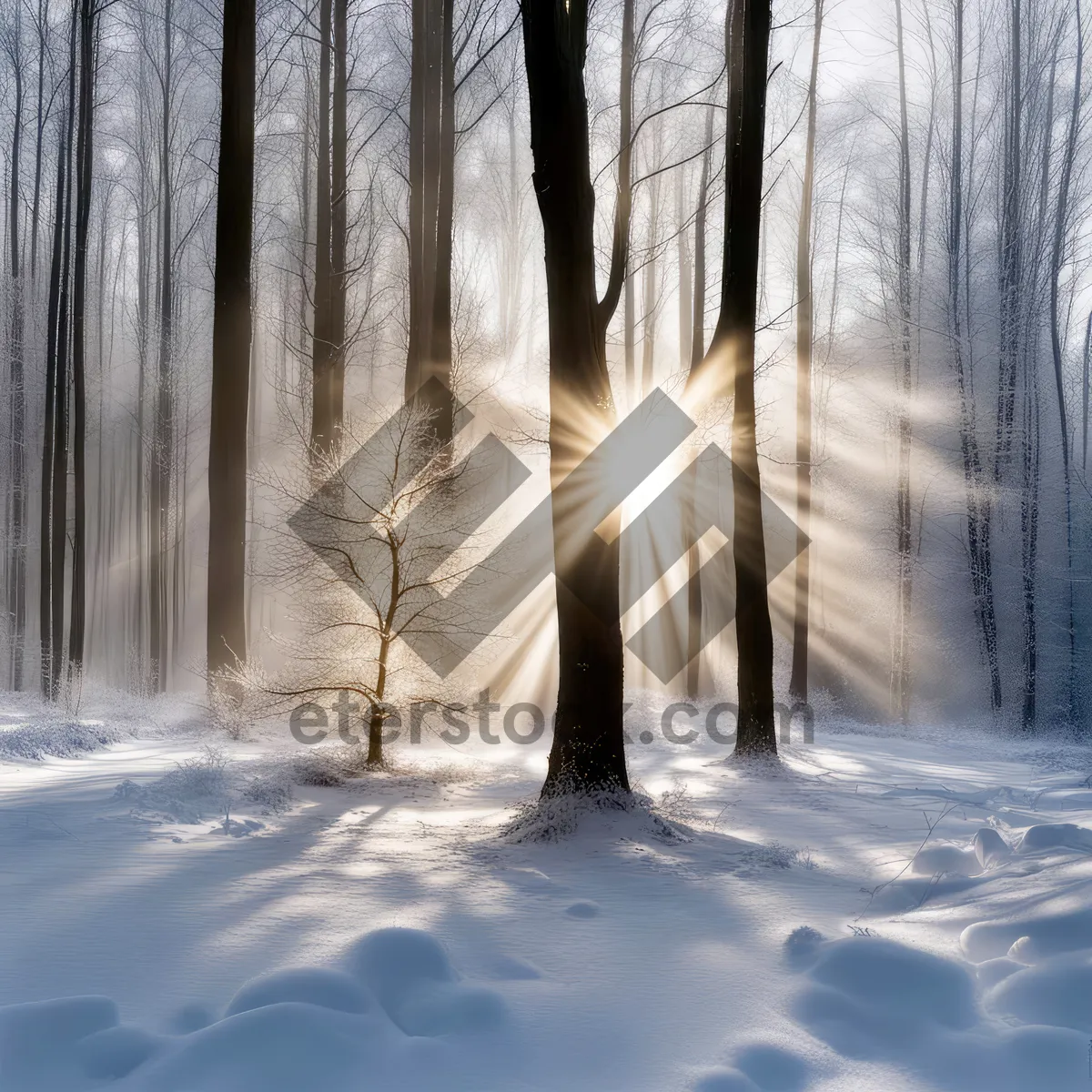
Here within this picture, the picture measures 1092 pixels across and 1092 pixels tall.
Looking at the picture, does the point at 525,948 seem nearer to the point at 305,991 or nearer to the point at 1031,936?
the point at 305,991

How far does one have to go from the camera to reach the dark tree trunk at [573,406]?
5668 mm

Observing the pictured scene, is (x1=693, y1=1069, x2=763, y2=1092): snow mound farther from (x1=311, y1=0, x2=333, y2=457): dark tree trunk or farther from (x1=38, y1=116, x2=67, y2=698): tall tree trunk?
(x1=38, y1=116, x2=67, y2=698): tall tree trunk

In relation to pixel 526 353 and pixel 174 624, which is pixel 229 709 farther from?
pixel 174 624

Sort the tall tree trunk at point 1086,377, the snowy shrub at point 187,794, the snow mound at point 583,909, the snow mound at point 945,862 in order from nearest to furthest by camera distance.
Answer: the snow mound at point 583,909 → the snow mound at point 945,862 → the snowy shrub at point 187,794 → the tall tree trunk at point 1086,377

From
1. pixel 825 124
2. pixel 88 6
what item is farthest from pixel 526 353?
pixel 88 6

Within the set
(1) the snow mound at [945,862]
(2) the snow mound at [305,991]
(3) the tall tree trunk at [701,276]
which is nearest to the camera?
(2) the snow mound at [305,991]

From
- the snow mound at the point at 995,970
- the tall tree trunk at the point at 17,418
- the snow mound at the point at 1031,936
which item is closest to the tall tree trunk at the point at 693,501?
the snow mound at the point at 1031,936

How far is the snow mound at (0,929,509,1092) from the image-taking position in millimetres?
2191

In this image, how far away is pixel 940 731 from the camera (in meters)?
16.3

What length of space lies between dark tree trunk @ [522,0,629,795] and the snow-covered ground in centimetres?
61

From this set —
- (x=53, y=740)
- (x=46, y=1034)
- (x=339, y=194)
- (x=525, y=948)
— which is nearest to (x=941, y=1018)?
(x=525, y=948)

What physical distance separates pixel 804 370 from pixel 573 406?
1020cm

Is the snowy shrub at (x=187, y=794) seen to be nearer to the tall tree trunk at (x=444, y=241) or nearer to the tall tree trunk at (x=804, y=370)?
the tall tree trunk at (x=444, y=241)

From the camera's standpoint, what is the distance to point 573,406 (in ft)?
19.3
